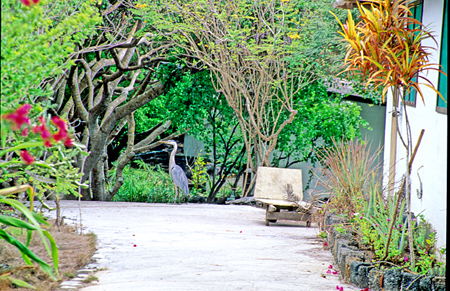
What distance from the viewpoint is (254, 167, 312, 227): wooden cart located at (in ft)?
25.2

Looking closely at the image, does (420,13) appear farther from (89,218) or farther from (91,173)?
(91,173)

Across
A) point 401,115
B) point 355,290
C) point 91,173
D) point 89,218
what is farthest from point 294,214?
point 91,173

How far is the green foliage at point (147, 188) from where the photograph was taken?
1177 cm

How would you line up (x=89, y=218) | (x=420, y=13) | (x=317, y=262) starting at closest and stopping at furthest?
1. (x=317, y=262)
2. (x=420, y=13)
3. (x=89, y=218)

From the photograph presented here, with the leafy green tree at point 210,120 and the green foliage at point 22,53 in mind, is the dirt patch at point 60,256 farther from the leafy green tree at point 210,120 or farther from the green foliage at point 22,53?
the leafy green tree at point 210,120

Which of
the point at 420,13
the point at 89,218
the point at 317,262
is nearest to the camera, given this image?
the point at 317,262

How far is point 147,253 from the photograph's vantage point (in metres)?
5.04

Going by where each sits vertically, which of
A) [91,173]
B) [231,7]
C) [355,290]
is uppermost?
[231,7]

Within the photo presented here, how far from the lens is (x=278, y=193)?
8336 millimetres

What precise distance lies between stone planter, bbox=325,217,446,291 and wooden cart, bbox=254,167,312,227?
2859 millimetres

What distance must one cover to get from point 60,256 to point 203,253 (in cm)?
146

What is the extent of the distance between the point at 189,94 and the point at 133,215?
372 cm

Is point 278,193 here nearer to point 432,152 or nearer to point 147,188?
point 432,152

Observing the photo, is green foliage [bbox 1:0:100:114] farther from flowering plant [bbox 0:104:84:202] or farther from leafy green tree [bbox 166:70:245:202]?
leafy green tree [bbox 166:70:245:202]
